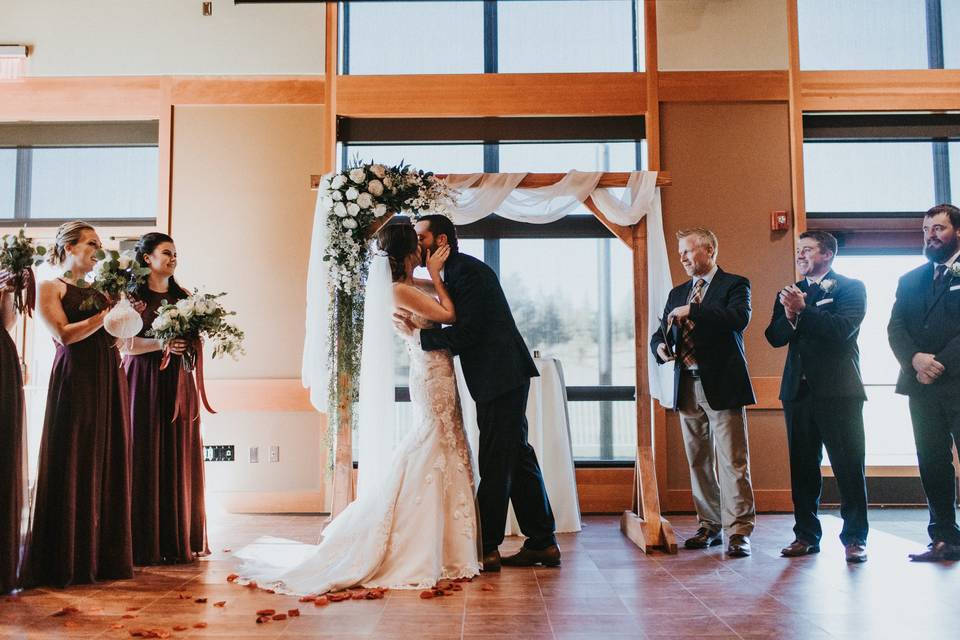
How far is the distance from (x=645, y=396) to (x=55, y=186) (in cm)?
521

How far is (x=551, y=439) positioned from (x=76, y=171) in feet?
15.2

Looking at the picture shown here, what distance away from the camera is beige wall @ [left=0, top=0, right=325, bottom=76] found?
6.25 meters

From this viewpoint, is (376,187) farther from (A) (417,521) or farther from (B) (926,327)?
(B) (926,327)

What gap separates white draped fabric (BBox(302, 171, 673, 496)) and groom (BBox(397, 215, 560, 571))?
1.44 metres

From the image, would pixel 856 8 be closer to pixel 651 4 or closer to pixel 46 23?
pixel 651 4

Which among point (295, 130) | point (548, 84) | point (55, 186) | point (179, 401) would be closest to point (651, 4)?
point (548, 84)

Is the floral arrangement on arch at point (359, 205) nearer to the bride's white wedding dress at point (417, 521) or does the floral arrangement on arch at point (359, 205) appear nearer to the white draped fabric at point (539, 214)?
→ the white draped fabric at point (539, 214)

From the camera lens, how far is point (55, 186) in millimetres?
6355

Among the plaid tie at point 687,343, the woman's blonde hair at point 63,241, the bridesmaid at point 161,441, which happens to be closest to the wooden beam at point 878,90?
the plaid tie at point 687,343

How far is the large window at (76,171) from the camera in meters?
6.33

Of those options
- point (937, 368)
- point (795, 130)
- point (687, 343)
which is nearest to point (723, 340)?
point (687, 343)

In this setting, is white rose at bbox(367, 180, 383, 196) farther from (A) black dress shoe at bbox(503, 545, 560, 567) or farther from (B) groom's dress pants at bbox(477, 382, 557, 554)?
(A) black dress shoe at bbox(503, 545, 560, 567)

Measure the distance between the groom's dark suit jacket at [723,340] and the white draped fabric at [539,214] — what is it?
0.73m

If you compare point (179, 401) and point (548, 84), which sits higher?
point (548, 84)
